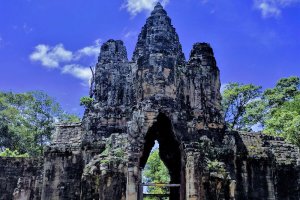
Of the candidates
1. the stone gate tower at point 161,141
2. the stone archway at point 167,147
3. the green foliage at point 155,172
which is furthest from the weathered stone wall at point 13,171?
the green foliage at point 155,172

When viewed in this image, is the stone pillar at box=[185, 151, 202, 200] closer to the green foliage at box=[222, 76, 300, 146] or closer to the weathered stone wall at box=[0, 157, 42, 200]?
the weathered stone wall at box=[0, 157, 42, 200]

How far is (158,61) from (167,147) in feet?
9.98

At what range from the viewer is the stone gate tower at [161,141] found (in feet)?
39.1

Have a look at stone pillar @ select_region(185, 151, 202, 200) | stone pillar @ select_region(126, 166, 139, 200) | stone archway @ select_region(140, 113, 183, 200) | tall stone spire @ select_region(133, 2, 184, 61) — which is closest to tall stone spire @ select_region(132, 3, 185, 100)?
tall stone spire @ select_region(133, 2, 184, 61)

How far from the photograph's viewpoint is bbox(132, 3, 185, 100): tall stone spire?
12.8 m

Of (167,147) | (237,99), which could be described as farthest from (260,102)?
(167,147)

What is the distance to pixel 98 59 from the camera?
54.1ft

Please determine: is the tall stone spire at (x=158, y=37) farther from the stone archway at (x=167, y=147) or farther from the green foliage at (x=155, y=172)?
the green foliage at (x=155, y=172)

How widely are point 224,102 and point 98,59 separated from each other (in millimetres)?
13617

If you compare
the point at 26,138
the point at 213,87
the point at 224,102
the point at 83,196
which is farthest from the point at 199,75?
the point at 26,138

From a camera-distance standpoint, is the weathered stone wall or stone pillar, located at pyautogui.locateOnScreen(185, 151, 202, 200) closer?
stone pillar, located at pyautogui.locateOnScreen(185, 151, 202, 200)

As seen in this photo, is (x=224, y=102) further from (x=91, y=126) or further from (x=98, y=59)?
(x=91, y=126)

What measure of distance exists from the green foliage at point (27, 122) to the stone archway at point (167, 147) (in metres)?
17.0

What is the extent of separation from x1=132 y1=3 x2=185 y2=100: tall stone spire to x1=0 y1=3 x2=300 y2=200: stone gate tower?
0.10ft
